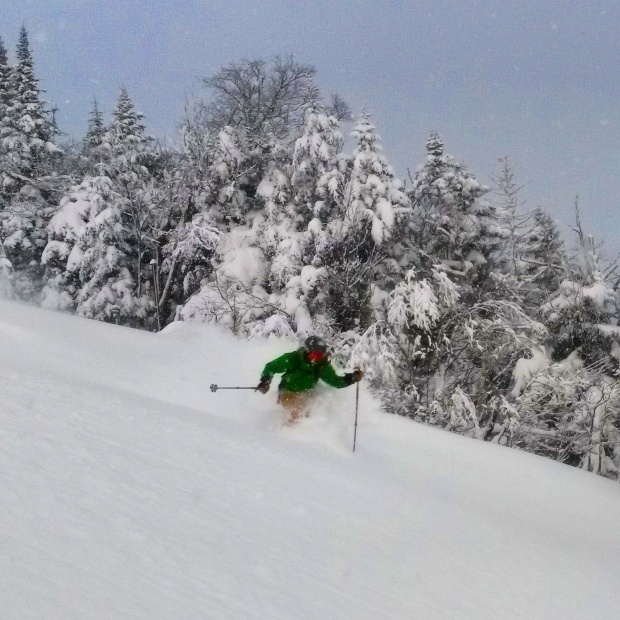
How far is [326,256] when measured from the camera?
65.7 feet

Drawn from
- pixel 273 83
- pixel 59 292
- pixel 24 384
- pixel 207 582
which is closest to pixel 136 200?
pixel 59 292

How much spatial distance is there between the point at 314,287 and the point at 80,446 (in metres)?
15.6

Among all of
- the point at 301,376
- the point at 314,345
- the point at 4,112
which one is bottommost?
the point at 301,376

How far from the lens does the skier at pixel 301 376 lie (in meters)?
9.11

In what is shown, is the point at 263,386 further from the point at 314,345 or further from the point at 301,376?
the point at 314,345

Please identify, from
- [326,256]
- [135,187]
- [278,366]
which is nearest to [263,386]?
[278,366]

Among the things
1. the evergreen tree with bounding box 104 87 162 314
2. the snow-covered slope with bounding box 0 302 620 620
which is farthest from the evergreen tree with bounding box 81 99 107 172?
the snow-covered slope with bounding box 0 302 620 620

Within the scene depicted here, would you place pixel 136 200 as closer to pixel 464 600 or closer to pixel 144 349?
pixel 144 349

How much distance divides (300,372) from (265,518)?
5046mm

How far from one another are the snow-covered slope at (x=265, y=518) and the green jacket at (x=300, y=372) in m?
0.40

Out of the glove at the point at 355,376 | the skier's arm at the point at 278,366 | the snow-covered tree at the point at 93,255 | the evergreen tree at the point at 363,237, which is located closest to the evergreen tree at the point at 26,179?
the snow-covered tree at the point at 93,255

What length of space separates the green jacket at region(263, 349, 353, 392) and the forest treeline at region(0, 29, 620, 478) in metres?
6.65

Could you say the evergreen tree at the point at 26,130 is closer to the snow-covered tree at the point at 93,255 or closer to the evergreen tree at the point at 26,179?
the evergreen tree at the point at 26,179

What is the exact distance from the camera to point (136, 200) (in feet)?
89.8
